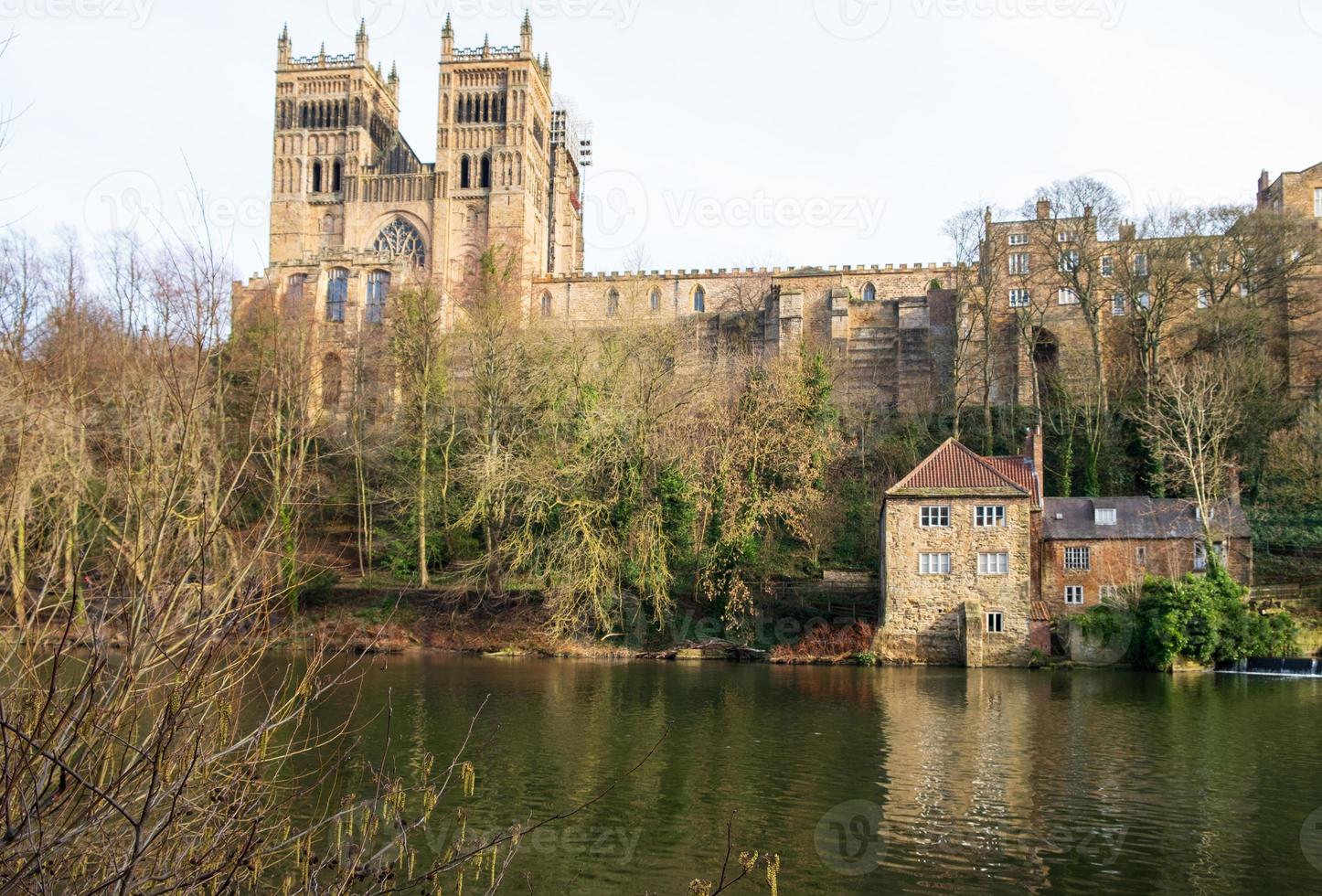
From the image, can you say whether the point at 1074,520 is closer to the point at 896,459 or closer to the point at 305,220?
the point at 896,459

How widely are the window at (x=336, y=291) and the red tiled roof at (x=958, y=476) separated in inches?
1508

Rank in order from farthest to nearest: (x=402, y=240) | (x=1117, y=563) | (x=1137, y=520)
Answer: (x=402, y=240), (x=1137, y=520), (x=1117, y=563)

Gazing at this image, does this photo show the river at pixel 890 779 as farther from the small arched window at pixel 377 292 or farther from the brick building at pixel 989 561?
the small arched window at pixel 377 292

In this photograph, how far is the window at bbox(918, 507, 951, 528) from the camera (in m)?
35.1

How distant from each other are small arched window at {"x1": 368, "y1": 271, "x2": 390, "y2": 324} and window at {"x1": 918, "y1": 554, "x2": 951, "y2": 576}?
121 ft

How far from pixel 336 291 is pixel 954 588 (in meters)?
42.1

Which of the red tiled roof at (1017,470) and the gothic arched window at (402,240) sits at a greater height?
the gothic arched window at (402,240)

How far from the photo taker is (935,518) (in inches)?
1383

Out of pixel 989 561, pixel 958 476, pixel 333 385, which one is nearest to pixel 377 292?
pixel 333 385

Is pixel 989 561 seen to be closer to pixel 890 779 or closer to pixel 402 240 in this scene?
pixel 890 779

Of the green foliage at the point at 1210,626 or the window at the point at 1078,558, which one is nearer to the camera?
the green foliage at the point at 1210,626

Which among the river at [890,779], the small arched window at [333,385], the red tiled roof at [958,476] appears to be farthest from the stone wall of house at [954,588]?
the small arched window at [333,385]

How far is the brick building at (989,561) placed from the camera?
1351 inches

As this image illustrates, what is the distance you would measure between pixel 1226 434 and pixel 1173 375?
281 centimetres
